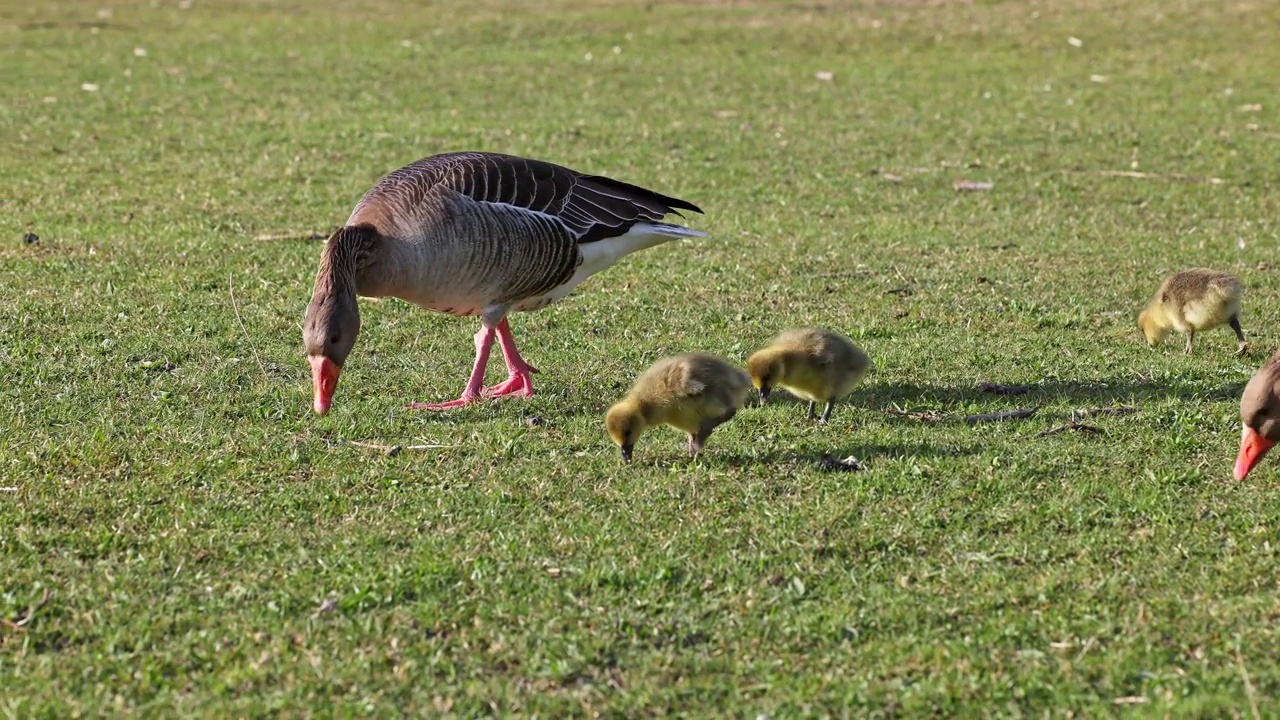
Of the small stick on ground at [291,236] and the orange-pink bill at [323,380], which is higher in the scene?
the orange-pink bill at [323,380]

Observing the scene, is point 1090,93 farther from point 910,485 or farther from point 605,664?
point 605,664

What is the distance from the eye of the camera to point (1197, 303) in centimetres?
793

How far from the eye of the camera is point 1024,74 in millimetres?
19312

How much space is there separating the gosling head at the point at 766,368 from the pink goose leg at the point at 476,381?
1.52 m

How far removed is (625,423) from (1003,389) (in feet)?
7.71

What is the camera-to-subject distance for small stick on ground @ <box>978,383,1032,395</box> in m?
7.56

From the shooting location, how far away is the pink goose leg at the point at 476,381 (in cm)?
735

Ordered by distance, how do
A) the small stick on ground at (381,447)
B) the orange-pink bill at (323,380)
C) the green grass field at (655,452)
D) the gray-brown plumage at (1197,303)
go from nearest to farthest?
1. the green grass field at (655,452)
2. the small stick on ground at (381,447)
3. the orange-pink bill at (323,380)
4. the gray-brown plumage at (1197,303)

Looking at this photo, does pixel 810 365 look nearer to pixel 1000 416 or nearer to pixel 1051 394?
pixel 1000 416

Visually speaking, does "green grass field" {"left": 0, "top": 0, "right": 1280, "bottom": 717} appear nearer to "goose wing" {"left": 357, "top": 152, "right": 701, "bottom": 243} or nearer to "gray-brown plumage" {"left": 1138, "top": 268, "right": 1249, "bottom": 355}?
"gray-brown plumage" {"left": 1138, "top": 268, "right": 1249, "bottom": 355}

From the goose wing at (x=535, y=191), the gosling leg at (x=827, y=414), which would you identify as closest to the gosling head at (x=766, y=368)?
the gosling leg at (x=827, y=414)

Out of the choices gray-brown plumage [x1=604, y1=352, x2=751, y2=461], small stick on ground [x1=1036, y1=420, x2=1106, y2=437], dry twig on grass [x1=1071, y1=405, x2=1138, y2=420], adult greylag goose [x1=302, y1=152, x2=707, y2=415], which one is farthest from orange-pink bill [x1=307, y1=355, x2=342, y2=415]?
dry twig on grass [x1=1071, y1=405, x2=1138, y2=420]

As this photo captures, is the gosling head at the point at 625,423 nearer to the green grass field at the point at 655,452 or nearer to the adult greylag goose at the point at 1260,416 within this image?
the green grass field at the point at 655,452

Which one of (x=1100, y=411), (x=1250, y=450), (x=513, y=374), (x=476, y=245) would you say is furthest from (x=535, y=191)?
(x=1250, y=450)
